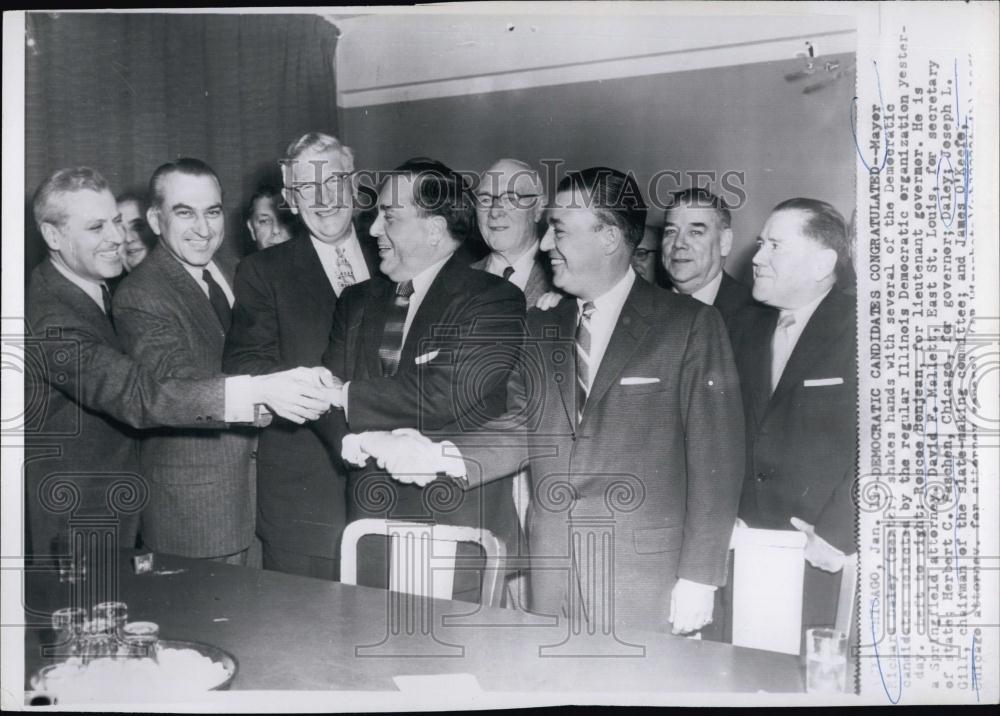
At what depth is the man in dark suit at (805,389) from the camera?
2074 millimetres

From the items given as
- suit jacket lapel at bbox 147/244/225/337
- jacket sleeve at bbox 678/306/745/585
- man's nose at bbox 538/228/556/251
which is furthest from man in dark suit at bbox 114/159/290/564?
jacket sleeve at bbox 678/306/745/585

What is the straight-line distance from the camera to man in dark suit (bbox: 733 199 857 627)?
207 cm

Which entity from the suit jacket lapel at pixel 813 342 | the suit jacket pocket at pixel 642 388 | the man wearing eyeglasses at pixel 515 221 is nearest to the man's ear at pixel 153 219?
the man wearing eyeglasses at pixel 515 221

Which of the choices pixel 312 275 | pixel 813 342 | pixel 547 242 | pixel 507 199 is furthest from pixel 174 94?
pixel 813 342

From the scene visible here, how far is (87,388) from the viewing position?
2143 mm

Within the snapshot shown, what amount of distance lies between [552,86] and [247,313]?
0.88m

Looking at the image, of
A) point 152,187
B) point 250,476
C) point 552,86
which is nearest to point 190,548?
point 250,476

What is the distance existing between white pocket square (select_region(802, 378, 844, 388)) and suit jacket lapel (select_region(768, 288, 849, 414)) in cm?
2

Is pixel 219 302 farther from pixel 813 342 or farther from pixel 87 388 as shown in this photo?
pixel 813 342

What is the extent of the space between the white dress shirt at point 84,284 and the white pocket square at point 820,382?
163 cm

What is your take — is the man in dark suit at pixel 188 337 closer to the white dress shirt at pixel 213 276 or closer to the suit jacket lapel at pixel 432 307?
the white dress shirt at pixel 213 276

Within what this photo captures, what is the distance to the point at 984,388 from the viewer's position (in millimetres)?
2121

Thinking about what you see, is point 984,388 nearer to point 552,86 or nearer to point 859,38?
point 859,38

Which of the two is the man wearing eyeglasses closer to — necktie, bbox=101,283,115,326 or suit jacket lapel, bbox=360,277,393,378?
suit jacket lapel, bbox=360,277,393,378
